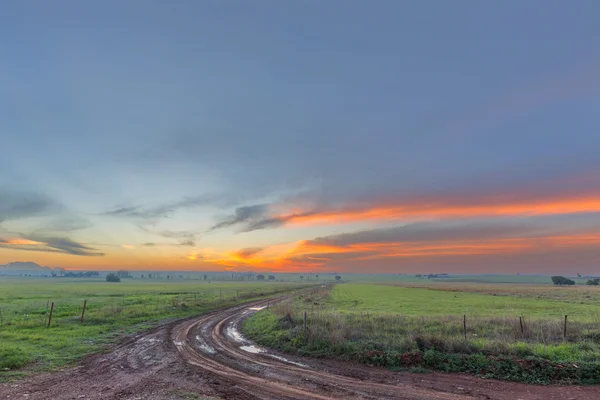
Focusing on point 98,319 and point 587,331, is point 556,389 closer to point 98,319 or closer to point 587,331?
point 587,331

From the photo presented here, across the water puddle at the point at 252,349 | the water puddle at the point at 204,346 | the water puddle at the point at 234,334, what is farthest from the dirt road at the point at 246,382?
the water puddle at the point at 234,334

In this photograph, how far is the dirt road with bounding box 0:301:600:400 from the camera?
457 inches

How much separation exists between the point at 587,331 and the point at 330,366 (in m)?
16.9

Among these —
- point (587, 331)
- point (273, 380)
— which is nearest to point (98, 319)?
point (273, 380)

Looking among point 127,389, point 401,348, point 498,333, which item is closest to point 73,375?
point 127,389

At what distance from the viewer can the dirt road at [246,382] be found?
11.6 metres

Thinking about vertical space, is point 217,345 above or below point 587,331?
below

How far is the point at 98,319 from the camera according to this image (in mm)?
30578

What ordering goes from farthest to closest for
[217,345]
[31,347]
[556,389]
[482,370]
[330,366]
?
[217,345] → [31,347] → [330,366] → [482,370] → [556,389]

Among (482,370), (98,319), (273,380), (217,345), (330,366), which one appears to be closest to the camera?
(273,380)

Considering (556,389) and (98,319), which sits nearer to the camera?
(556,389)

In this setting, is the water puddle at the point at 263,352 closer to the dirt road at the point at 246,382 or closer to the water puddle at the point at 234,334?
the dirt road at the point at 246,382

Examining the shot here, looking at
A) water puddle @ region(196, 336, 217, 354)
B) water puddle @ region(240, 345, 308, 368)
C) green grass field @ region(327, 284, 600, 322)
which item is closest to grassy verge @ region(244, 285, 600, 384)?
water puddle @ region(240, 345, 308, 368)

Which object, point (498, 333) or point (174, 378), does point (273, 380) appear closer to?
point (174, 378)
